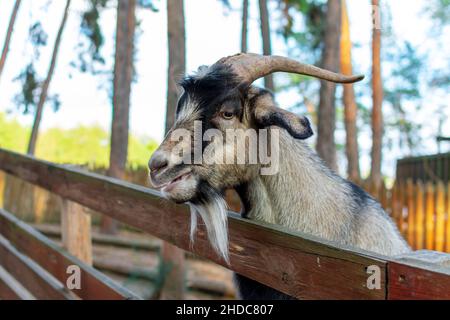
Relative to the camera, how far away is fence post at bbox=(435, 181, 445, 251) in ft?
26.4

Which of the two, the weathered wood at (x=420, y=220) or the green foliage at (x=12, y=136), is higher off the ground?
the green foliage at (x=12, y=136)

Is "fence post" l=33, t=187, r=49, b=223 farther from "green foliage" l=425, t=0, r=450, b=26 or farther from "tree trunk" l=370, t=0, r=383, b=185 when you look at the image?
"green foliage" l=425, t=0, r=450, b=26

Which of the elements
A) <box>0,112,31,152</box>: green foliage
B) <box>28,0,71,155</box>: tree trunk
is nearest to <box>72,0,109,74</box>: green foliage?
<box>28,0,71,155</box>: tree trunk

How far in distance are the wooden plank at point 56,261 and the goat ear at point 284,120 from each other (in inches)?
43.3

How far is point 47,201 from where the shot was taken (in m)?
13.6

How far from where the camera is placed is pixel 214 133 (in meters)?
2.32

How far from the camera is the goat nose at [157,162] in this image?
6.95ft

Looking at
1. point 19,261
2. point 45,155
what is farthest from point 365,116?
point 19,261

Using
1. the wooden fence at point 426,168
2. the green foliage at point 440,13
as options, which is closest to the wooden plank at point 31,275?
the wooden fence at point 426,168

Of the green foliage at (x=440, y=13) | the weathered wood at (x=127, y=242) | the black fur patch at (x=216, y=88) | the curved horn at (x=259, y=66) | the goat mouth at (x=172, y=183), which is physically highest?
the green foliage at (x=440, y=13)

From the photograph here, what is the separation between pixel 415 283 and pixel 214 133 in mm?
1232

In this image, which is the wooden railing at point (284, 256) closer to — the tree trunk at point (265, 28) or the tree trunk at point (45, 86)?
the tree trunk at point (265, 28)

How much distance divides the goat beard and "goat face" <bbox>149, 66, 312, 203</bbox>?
0.02 meters
